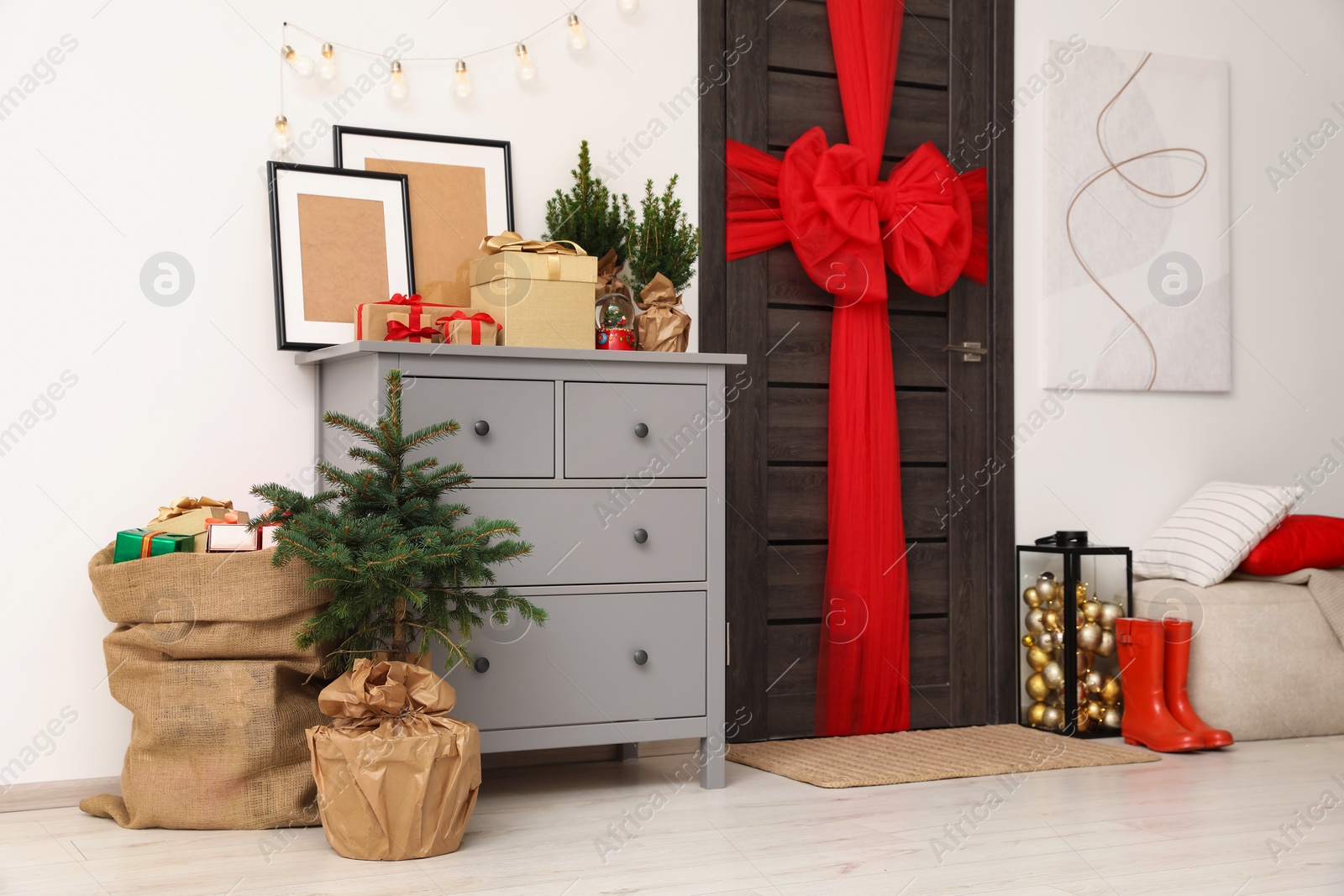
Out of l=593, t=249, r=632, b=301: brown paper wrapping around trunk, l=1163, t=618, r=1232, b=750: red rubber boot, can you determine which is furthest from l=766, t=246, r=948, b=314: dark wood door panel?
l=1163, t=618, r=1232, b=750: red rubber boot

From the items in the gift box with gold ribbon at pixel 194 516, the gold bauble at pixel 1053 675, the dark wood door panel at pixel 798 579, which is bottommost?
the gold bauble at pixel 1053 675

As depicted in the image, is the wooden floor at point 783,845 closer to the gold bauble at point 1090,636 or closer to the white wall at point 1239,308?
the gold bauble at point 1090,636

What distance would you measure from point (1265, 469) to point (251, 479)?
3.09 m

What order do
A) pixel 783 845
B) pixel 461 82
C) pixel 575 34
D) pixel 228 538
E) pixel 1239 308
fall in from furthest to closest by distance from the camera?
pixel 1239 308, pixel 575 34, pixel 461 82, pixel 228 538, pixel 783 845

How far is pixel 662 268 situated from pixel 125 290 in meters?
1.22

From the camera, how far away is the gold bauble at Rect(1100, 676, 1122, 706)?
3307 mm

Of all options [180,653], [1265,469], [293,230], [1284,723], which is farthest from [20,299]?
[1265,469]

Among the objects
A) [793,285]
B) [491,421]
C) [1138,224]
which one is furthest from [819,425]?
[1138,224]

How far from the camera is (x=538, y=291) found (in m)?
2.56

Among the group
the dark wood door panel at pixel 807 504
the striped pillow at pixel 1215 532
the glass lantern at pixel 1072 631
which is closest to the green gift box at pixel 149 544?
the dark wood door panel at pixel 807 504

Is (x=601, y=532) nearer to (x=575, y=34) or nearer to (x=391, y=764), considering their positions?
(x=391, y=764)

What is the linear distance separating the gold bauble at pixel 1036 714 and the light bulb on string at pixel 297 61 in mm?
2562

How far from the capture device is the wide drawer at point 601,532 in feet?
8.18

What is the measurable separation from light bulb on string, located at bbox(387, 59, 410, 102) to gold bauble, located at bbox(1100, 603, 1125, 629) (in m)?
2.29
